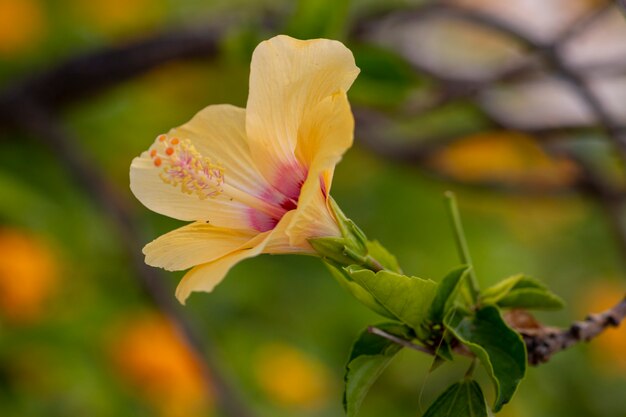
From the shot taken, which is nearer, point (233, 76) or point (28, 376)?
point (28, 376)

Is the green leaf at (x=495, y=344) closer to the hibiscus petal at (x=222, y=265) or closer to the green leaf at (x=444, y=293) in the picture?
the green leaf at (x=444, y=293)

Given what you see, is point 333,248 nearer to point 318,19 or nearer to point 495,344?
point 495,344

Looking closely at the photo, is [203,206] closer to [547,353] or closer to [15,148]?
[547,353]

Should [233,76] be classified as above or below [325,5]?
below

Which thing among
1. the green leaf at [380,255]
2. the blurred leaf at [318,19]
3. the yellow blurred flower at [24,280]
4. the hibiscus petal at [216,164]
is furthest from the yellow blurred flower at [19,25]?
the green leaf at [380,255]

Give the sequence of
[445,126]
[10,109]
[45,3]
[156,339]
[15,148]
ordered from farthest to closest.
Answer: [445,126], [45,3], [15,148], [10,109], [156,339]

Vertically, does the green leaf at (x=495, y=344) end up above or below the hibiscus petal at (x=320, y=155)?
below

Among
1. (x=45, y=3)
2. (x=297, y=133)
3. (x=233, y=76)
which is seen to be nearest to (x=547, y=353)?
(x=297, y=133)
